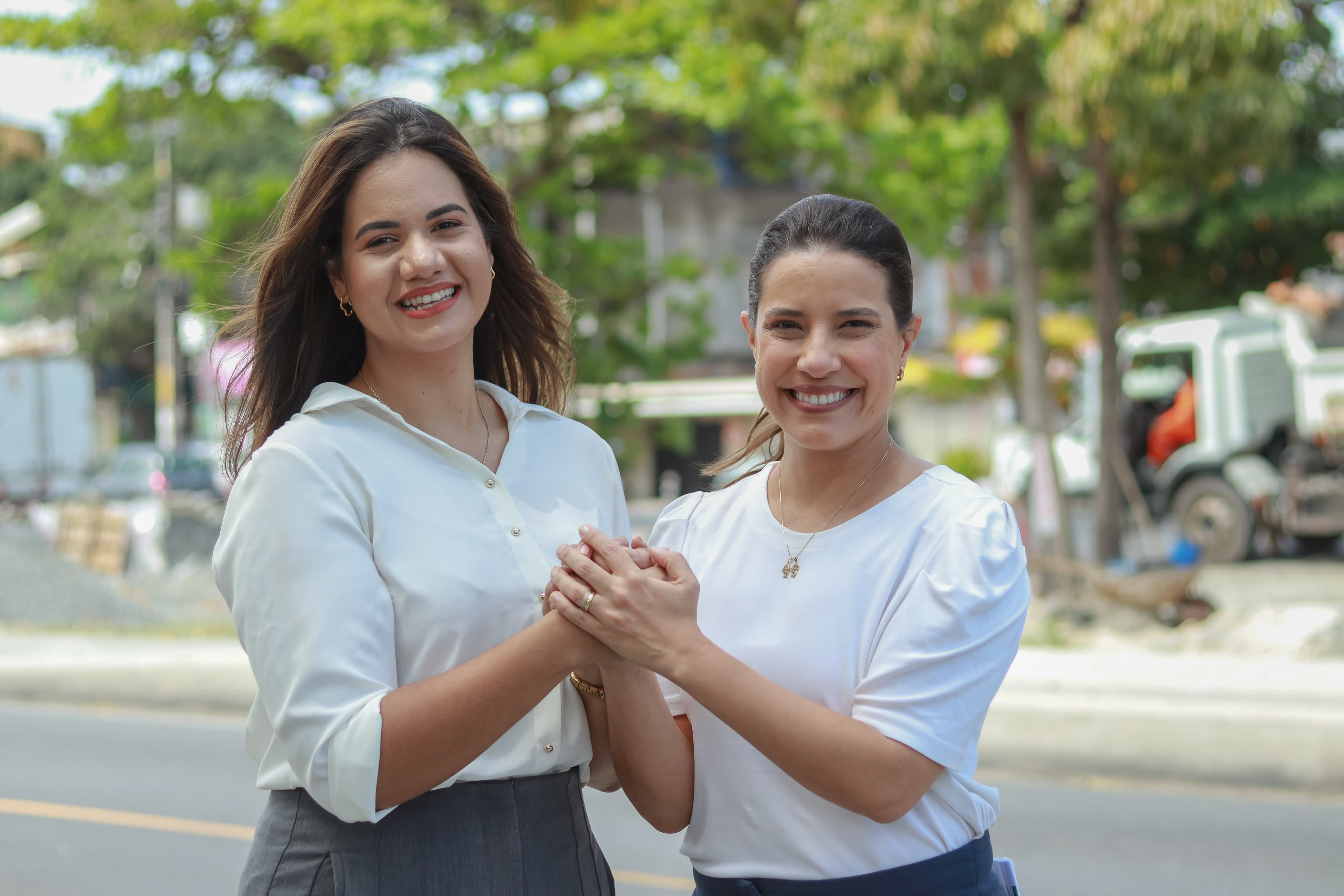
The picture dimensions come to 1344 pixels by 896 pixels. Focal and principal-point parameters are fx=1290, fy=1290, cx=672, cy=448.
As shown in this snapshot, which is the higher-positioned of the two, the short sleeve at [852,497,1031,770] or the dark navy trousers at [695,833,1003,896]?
the short sleeve at [852,497,1031,770]

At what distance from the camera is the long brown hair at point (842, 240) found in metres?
1.89

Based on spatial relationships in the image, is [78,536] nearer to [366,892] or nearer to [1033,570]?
[1033,570]

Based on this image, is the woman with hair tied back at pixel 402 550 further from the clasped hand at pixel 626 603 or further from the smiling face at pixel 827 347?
the smiling face at pixel 827 347

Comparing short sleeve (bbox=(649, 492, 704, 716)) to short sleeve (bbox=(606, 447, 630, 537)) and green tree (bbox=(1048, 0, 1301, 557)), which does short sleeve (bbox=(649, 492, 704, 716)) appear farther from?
green tree (bbox=(1048, 0, 1301, 557))

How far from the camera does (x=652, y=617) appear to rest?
170cm

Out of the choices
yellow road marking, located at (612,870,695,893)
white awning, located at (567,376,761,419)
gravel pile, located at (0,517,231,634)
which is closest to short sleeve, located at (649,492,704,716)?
yellow road marking, located at (612,870,695,893)

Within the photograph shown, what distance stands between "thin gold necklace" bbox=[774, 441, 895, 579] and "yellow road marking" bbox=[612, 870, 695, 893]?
320 cm

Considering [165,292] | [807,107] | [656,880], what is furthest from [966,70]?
[165,292]

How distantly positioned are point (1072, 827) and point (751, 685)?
166 inches

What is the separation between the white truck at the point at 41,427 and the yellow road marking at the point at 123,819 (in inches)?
801

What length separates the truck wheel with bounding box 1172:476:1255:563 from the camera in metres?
14.0

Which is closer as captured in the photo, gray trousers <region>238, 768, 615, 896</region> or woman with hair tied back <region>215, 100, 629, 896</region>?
woman with hair tied back <region>215, 100, 629, 896</region>

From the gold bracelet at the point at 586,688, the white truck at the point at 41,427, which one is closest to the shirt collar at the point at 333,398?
the gold bracelet at the point at 586,688

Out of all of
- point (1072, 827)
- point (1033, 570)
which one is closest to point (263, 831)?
point (1072, 827)
